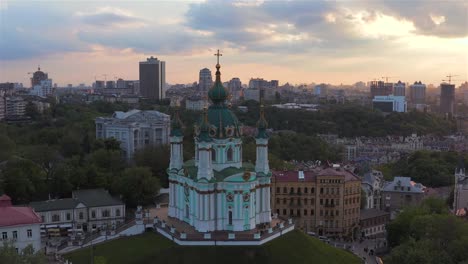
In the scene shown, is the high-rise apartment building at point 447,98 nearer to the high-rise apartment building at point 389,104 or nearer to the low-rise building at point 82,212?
the high-rise apartment building at point 389,104

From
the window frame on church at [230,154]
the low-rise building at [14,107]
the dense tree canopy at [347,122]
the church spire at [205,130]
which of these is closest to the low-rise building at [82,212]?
the window frame on church at [230,154]

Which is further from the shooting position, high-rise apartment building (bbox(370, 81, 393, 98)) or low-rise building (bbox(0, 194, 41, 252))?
high-rise apartment building (bbox(370, 81, 393, 98))

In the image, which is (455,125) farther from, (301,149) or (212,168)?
(212,168)

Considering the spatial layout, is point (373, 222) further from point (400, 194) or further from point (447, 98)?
point (447, 98)

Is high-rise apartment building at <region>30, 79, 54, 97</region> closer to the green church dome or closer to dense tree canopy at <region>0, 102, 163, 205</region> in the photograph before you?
dense tree canopy at <region>0, 102, 163, 205</region>

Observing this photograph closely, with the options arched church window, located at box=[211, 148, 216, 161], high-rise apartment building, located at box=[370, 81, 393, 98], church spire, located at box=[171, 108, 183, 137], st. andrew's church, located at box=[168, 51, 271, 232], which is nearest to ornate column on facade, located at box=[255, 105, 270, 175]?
st. andrew's church, located at box=[168, 51, 271, 232]
